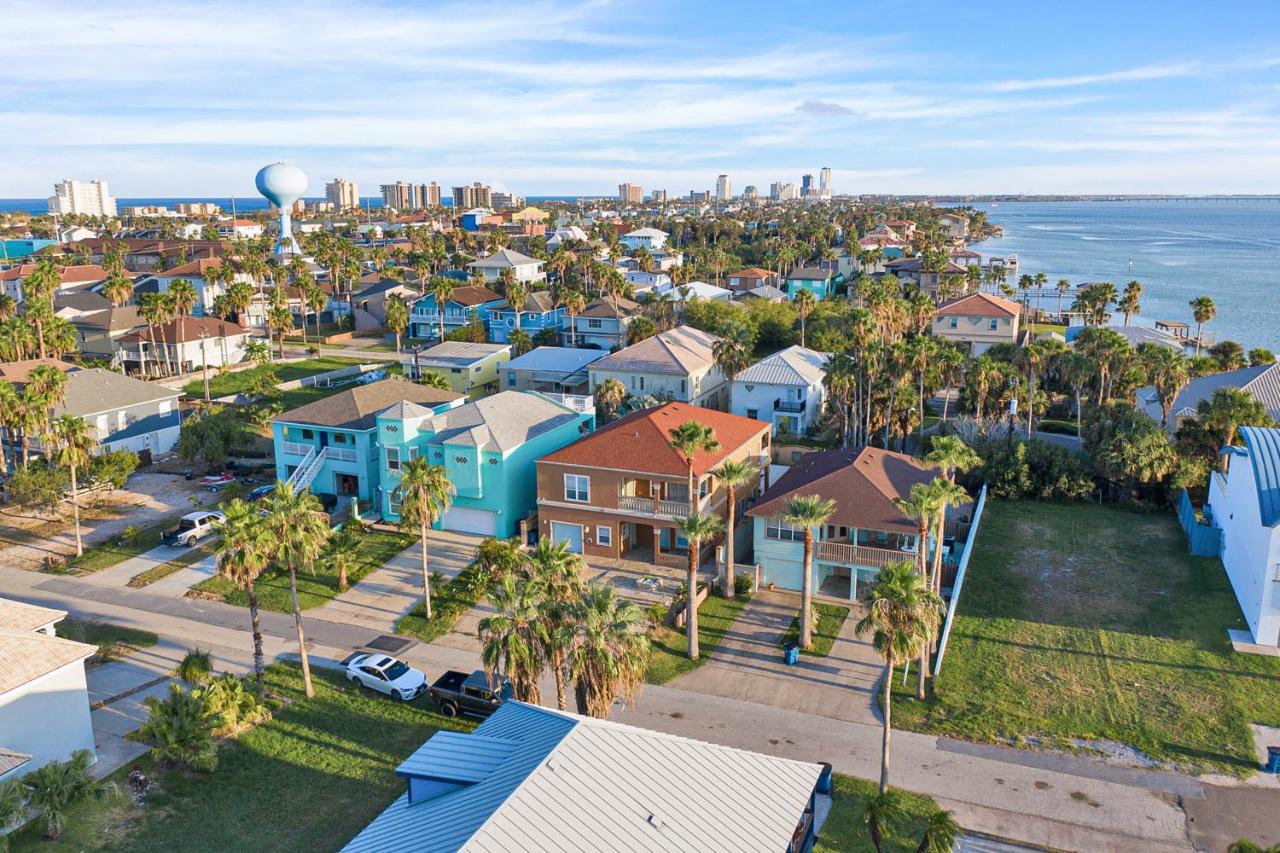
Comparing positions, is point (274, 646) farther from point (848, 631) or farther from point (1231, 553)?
point (1231, 553)

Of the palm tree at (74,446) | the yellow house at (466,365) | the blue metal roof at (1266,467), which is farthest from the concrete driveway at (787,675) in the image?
the yellow house at (466,365)

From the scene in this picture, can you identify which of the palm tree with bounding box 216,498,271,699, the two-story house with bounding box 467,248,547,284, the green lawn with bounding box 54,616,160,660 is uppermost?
the two-story house with bounding box 467,248,547,284

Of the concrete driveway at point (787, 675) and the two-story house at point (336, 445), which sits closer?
the concrete driveway at point (787, 675)

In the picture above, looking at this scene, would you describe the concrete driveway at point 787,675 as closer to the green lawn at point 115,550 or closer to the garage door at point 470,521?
the garage door at point 470,521

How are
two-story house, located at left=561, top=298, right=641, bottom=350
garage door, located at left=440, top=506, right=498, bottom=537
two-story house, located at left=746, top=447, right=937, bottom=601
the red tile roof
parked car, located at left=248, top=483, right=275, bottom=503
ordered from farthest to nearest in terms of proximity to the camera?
two-story house, located at left=561, top=298, right=641, bottom=350, parked car, located at left=248, top=483, right=275, bottom=503, garage door, located at left=440, top=506, right=498, bottom=537, the red tile roof, two-story house, located at left=746, top=447, right=937, bottom=601

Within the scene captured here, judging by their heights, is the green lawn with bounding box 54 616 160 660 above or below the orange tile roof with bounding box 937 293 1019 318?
below

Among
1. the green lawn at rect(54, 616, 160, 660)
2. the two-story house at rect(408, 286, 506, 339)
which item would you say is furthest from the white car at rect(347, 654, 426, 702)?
the two-story house at rect(408, 286, 506, 339)

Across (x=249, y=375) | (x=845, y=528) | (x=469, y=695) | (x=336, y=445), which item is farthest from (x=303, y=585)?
(x=249, y=375)

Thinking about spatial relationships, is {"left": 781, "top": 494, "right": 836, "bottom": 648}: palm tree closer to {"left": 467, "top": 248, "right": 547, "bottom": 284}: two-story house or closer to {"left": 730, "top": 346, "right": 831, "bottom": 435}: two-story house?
{"left": 730, "top": 346, "right": 831, "bottom": 435}: two-story house
